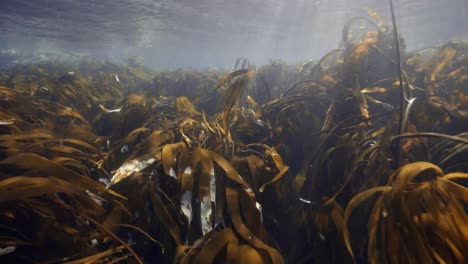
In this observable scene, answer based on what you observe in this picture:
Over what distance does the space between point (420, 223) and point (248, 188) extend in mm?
731

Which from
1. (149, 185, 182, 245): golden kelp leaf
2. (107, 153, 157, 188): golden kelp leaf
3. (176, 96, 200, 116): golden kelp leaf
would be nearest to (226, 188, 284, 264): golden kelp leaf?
(149, 185, 182, 245): golden kelp leaf

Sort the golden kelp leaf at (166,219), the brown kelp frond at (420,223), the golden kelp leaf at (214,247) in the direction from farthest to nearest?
the golden kelp leaf at (166,219) < the golden kelp leaf at (214,247) < the brown kelp frond at (420,223)

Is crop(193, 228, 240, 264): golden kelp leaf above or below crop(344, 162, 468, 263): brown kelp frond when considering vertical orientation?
below

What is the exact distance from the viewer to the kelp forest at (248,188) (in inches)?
40.2

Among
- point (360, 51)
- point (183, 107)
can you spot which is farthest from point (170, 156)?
point (360, 51)

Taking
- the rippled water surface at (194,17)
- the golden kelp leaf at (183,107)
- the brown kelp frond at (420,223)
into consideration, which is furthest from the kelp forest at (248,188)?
the rippled water surface at (194,17)

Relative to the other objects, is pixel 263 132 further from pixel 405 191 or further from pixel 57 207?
pixel 57 207

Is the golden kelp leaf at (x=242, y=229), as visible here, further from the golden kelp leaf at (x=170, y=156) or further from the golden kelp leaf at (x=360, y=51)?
the golden kelp leaf at (x=360, y=51)

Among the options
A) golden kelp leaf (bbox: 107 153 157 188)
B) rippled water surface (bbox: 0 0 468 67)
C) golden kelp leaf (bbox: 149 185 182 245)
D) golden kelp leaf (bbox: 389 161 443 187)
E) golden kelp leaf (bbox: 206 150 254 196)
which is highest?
rippled water surface (bbox: 0 0 468 67)

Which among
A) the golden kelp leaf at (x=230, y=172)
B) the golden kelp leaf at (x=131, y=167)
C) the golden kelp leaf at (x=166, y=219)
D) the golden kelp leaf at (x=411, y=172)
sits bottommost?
the golden kelp leaf at (x=166, y=219)

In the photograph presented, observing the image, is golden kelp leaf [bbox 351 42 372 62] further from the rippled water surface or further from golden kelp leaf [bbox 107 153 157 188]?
the rippled water surface

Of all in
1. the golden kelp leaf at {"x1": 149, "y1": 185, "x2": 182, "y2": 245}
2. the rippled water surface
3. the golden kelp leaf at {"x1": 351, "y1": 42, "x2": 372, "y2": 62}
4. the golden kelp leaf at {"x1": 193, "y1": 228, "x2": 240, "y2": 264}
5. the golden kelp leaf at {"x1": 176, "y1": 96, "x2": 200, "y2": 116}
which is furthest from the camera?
the rippled water surface

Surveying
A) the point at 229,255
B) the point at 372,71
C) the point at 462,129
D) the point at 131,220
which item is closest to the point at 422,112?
the point at 462,129

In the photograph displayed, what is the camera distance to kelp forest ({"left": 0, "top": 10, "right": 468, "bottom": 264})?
1021mm
